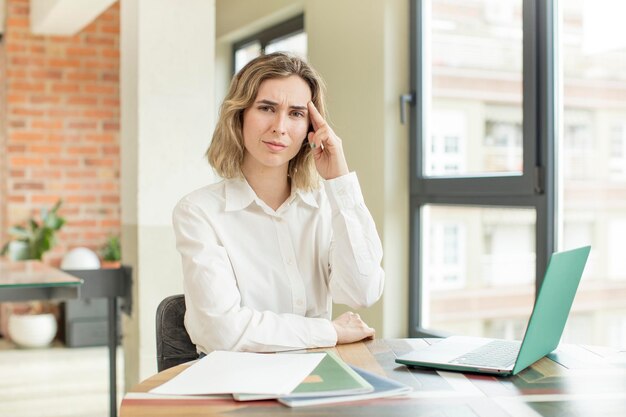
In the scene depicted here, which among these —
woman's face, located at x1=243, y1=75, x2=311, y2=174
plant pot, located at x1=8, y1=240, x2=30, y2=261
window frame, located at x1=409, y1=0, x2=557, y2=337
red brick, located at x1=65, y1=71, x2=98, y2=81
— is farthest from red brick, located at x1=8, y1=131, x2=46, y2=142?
woman's face, located at x1=243, y1=75, x2=311, y2=174

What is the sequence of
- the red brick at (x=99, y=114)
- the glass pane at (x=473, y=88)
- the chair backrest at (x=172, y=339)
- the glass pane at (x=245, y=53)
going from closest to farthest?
1. the chair backrest at (x=172, y=339)
2. the glass pane at (x=473, y=88)
3. the glass pane at (x=245, y=53)
4. the red brick at (x=99, y=114)

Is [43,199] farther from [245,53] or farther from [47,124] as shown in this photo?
[245,53]

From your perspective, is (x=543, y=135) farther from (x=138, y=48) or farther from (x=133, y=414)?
(x=133, y=414)

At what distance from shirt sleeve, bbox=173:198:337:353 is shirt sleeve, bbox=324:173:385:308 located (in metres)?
0.28

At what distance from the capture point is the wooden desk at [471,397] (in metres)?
1.24

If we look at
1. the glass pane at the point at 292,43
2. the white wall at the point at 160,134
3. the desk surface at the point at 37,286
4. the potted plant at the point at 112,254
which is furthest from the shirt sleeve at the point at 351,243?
the potted plant at the point at 112,254

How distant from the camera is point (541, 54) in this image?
308 centimetres

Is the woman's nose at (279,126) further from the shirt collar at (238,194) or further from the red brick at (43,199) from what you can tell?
the red brick at (43,199)

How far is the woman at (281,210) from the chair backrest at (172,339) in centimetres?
4

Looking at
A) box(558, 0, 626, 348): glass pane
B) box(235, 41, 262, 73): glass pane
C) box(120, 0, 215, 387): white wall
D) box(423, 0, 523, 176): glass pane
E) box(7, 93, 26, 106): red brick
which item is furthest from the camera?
box(7, 93, 26, 106): red brick

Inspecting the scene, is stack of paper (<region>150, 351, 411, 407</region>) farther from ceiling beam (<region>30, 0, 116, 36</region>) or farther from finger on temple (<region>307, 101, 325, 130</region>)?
ceiling beam (<region>30, 0, 116, 36</region>)

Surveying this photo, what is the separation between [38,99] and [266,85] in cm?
440

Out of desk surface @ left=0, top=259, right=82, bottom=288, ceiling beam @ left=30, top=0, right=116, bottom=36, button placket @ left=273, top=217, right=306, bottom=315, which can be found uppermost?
ceiling beam @ left=30, top=0, right=116, bottom=36

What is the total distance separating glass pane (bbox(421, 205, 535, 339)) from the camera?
11.1ft
